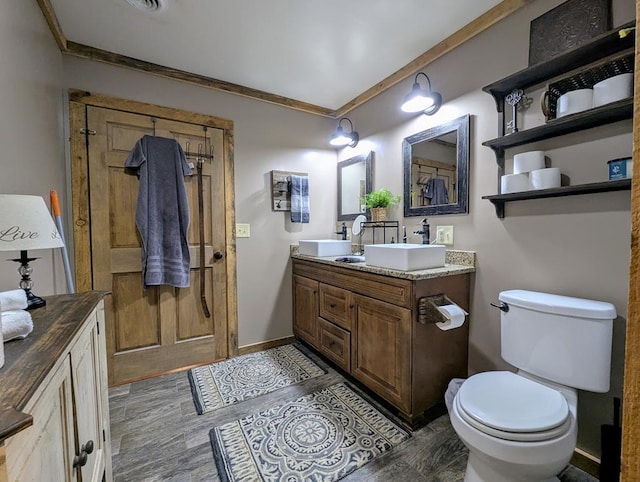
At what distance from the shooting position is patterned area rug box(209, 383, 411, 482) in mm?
1344

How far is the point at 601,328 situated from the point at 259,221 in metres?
2.30

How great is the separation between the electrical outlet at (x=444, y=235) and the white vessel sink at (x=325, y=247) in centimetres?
82

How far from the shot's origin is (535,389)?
1.22 m

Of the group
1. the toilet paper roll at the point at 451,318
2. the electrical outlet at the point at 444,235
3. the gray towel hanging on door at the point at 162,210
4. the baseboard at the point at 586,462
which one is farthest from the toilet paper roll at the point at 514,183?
the gray towel hanging on door at the point at 162,210

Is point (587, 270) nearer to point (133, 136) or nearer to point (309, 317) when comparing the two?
point (309, 317)

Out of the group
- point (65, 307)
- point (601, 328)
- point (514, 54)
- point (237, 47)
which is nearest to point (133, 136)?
point (237, 47)

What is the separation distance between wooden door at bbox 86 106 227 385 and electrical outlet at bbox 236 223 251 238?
0.13m

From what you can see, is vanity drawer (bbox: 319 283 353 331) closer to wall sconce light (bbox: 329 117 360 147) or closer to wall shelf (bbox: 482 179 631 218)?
wall shelf (bbox: 482 179 631 218)

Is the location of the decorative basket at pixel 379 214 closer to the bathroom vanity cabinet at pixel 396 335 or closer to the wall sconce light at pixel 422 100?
the bathroom vanity cabinet at pixel 396 335

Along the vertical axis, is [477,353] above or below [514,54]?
below

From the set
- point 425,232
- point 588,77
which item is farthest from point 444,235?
point 588,77

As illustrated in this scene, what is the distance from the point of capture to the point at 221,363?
94.6 inches

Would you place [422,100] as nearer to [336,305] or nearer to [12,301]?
[336,305]

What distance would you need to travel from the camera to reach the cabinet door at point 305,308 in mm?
2400
